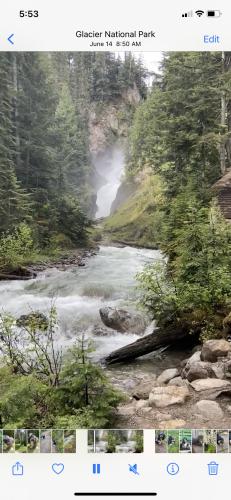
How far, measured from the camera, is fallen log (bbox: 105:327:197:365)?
530 centimetres

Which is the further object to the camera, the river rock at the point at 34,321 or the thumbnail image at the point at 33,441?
the river rock at the point at 34,321

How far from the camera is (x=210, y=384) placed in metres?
4.39

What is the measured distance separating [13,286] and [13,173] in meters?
1.27

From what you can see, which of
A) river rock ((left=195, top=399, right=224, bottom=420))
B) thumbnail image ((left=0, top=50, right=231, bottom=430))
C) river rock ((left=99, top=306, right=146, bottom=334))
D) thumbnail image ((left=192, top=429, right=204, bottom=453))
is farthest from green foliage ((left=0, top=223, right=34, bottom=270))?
thumbnail image ((left=192, top=429, right=204, bottom=453))

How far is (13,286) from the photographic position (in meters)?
4.79

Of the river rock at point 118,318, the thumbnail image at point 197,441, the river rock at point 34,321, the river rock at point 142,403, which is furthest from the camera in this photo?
the river rock at point 118,318

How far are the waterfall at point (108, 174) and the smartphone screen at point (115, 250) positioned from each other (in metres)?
0.02

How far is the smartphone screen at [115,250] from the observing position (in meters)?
3.69
